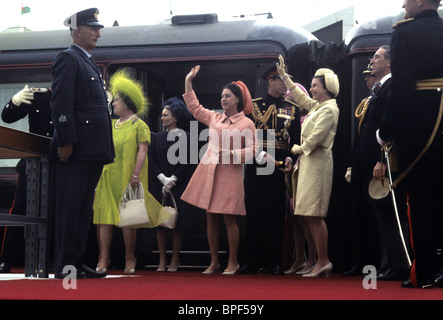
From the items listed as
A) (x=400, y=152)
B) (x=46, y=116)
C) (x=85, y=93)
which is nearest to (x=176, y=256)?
(x=46, y=116)

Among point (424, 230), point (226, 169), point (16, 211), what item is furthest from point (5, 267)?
point (424, 230)

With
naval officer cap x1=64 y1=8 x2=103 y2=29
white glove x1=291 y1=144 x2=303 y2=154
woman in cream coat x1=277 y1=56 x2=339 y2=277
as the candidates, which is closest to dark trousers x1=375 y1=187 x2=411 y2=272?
woman in cream coat x1=277 y1=56 x2=339 y2=277

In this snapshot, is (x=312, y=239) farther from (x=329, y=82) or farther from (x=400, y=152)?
(x=400, y=152)

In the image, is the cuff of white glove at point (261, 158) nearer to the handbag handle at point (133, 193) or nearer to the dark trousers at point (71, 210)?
the handbag handle at point (133, 193)

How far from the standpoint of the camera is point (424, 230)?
13.6 ft

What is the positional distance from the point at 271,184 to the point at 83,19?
7.17ft

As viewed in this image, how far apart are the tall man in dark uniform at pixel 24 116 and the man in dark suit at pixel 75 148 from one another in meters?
0.97

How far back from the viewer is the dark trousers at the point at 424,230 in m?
4.13

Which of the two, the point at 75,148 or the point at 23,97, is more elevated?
the point at 23,97

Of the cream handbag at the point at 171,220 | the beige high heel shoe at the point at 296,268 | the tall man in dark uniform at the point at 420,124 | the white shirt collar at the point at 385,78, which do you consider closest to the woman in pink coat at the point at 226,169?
the cream handbag at the point at 171,220

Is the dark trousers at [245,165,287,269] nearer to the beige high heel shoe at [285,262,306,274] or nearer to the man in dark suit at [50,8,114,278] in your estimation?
the beige high heel shoe at [285,262,306,274]

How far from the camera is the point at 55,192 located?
5.24 m

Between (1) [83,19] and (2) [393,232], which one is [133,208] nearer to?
(1) [83,19]

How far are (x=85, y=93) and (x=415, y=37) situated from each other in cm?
227
